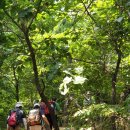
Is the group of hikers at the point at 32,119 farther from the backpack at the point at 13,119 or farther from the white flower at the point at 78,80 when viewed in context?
the white flower at the point at 78,80

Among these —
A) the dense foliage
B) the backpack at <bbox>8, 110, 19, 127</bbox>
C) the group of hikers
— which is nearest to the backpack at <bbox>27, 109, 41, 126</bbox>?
the group of hikers

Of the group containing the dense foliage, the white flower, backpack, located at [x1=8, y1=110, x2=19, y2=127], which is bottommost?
backpack, located at [x1=8, y1=110, x2=19, y2=127]

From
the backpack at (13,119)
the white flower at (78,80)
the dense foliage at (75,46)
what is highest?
the dense foliage at (75,46)

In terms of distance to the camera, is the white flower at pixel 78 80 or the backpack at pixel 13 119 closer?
the white flower at pixel 78 80

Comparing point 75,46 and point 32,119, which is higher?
point 75,46

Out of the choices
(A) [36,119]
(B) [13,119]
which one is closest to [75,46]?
(A) [36,119]

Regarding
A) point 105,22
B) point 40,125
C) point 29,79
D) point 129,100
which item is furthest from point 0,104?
point 129,100

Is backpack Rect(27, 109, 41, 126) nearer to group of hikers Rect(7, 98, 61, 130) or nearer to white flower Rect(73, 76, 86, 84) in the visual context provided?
group of hikers Rect(7, 98, 61, 130)

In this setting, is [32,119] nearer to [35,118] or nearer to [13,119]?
[35,118]

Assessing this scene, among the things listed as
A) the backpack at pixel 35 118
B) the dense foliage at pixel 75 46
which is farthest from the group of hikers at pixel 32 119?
the dense foliage at pixel 75 46

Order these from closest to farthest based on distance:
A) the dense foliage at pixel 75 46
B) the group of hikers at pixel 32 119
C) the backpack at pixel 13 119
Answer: the dense foliage at pixel 75 46 < the group of hikers at pixel 32 119 < the backpack at pixel 13 119

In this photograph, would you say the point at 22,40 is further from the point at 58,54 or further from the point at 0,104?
the point at 0,104

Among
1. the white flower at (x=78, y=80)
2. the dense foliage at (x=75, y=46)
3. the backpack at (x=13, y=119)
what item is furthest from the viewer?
the backpack at (x=13, y=119)

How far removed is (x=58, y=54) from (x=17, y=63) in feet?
2.61
